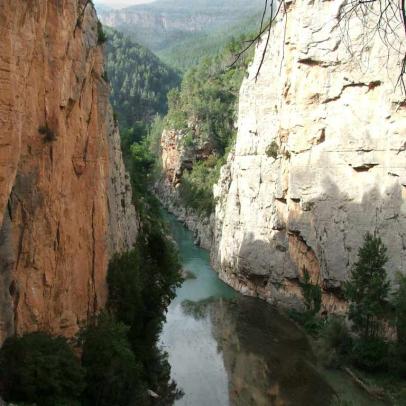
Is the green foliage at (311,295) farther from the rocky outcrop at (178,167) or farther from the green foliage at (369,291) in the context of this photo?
the rocky outcrop at (178,167)

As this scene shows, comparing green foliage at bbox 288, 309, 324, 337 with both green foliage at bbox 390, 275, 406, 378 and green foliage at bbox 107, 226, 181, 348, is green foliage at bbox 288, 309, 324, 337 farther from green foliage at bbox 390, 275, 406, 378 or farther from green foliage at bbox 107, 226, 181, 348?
green foliage at bbox 107, 226, 181, 348

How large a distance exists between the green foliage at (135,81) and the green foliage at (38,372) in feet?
253

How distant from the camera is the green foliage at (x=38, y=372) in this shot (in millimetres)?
11289

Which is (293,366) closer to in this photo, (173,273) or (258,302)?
(173,273)

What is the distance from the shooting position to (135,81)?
104812mm

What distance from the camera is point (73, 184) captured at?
15.3 metres

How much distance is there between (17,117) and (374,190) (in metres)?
18.8

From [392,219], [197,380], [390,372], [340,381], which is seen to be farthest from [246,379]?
[392,219]

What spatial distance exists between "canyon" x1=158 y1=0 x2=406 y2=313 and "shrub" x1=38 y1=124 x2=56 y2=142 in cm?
1250

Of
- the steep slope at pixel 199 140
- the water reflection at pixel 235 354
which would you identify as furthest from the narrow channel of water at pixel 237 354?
the steep slope at pixel 199 140

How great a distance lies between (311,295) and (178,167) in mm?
34508

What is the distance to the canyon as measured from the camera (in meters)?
24.2

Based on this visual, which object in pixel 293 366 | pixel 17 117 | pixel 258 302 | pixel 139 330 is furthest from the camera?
pixel 258 302

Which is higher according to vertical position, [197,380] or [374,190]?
[374,190]
